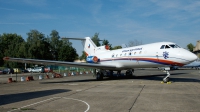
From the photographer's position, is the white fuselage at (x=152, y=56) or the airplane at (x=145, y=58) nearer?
the white fuselage at (x=152, y=56)

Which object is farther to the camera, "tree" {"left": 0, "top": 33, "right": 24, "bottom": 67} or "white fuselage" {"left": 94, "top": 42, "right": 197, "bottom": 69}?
"tree" {"left": 0, "top": 33, "right": 24, "bottom": 67}

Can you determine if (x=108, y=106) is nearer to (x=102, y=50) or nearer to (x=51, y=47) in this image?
(x=102, y=50)

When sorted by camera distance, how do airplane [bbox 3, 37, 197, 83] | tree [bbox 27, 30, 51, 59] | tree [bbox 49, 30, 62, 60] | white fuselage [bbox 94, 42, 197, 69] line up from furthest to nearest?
tree [bbox 49, 30, 62, 60] → tree [bbox 27, 30, 51, 59] → airplane [bbox 3, 37, 197, 83] → white fuselage [bbox 94, 42, 197, 69]

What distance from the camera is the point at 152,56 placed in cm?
1827

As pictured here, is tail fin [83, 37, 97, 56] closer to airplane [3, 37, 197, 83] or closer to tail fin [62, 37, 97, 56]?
tail fin [62, 37, 97, 56]

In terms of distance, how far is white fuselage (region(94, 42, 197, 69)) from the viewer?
16.1 meters

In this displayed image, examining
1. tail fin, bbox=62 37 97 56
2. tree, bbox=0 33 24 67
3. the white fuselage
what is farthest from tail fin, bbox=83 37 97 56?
tree, bbox=0 33 24 67

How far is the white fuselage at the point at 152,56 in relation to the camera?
16078 millimetres

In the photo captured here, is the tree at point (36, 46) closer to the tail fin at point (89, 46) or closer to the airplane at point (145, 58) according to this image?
the tail fin at point (89, 46)

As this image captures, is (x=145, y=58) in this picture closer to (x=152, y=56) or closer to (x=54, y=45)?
(x=152, y=56)

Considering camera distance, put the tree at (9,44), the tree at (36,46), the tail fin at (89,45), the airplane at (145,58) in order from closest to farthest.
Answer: the airplane at (145,58)
the tail fin at (89,45)
the tree at (36,46)
the tree at (9,44)

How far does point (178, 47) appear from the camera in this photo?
55.8 feet

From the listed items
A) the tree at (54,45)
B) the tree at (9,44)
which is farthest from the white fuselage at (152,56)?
the tree at (54,45)

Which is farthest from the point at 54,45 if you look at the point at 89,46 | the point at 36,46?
the point at 89,46
